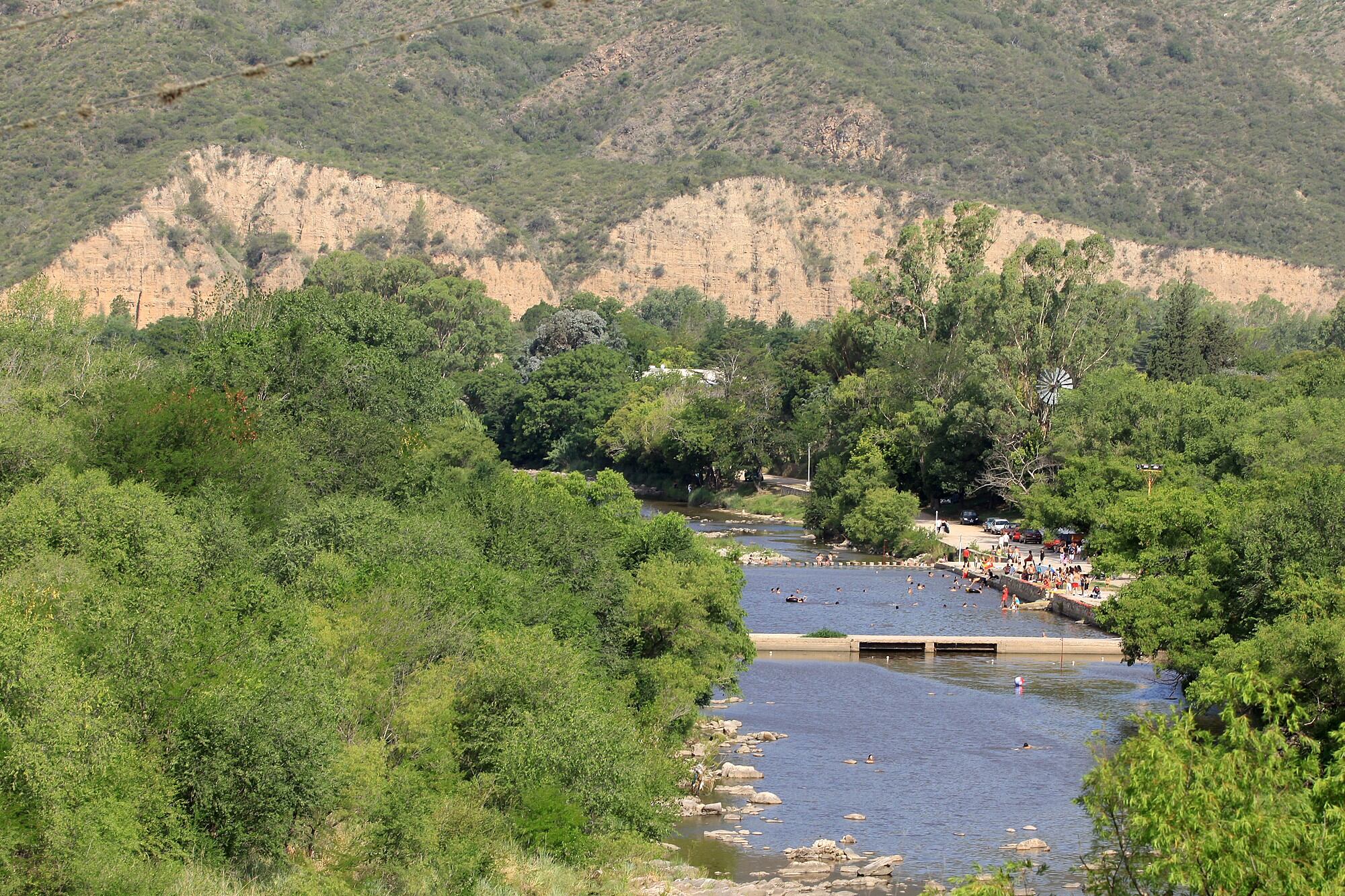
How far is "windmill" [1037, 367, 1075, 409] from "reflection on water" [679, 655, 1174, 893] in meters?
35.9

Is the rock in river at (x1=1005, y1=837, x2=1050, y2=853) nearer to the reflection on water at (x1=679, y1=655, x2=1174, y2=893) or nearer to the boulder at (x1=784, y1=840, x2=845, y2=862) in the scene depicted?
the reflection on water at (x1=679, y1=655, x2=1174, y2=893)

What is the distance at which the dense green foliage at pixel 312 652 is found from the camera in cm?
2630

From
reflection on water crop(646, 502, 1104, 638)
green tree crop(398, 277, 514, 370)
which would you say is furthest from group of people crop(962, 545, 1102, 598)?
green tree crop(398, 277, 514, 370)

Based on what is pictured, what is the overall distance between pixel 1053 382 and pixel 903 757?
173 feet

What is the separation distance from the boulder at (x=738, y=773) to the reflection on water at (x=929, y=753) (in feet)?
1.35

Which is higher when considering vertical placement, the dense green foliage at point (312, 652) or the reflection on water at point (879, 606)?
the dense green foliage at point (312, 652)

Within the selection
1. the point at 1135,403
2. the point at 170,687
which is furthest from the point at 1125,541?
the point at 170,687

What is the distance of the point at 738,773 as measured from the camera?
43438 millimetres

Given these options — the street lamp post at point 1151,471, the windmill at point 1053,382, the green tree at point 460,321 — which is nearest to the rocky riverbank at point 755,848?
the street lamp post at point 1151,471

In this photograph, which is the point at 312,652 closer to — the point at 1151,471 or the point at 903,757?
the point at 903,757

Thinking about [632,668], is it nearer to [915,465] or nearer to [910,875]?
[910,875]

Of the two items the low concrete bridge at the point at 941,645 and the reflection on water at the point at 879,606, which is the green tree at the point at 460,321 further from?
the low concrete bridge at the point at 941,645

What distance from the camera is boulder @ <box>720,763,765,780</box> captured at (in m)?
Result: 43.3

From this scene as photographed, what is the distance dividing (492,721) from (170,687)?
261 inches
